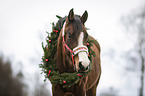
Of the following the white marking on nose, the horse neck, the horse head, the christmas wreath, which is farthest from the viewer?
the horse neck

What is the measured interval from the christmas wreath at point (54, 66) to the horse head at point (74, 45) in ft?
0.74

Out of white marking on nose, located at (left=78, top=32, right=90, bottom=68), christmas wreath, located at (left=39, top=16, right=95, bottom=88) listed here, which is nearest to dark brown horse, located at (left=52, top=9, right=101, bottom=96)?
white marking on nose, located at (left=78, top=32, right=90, bottom=68)

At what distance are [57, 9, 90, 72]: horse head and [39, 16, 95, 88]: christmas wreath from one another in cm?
22

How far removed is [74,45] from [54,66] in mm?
910

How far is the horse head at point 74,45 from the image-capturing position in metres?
2.97

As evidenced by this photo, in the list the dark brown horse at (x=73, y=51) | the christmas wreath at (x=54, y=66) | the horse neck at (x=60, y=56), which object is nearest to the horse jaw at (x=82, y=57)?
the dark brown horse at (x=73, y=51)

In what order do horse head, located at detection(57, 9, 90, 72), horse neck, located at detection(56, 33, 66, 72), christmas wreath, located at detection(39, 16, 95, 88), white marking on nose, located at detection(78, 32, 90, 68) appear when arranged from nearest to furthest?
white marking on nose, located at detection(78, 32, 90, 68) → horse head, located at detection(57, 9, 90, 72) → christmas wreath, located at detection(39, 16, 95, 88) → horse neck, located at detection(56, 33, 66, 72)

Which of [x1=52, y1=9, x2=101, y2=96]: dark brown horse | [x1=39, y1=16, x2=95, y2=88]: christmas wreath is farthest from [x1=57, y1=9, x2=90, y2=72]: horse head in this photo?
[x1=39, y1=16, x2=95, y2=88]: christmas wreath

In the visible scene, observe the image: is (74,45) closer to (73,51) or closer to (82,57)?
(73,51)

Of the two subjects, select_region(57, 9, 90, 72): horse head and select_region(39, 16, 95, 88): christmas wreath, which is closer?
select_region(57, 9, 90, 72): horse head

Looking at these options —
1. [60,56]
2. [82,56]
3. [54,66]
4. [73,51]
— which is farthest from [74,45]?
[54,66]

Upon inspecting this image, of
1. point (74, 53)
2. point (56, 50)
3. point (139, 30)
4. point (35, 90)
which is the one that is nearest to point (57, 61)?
point (56, 50)

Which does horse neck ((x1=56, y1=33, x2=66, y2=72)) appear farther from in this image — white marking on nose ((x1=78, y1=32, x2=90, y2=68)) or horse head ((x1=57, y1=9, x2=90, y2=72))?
white marking on nose ((x1=78, y1=32, x2=90, y2=68))

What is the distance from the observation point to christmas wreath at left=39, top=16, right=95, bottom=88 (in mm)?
3475
